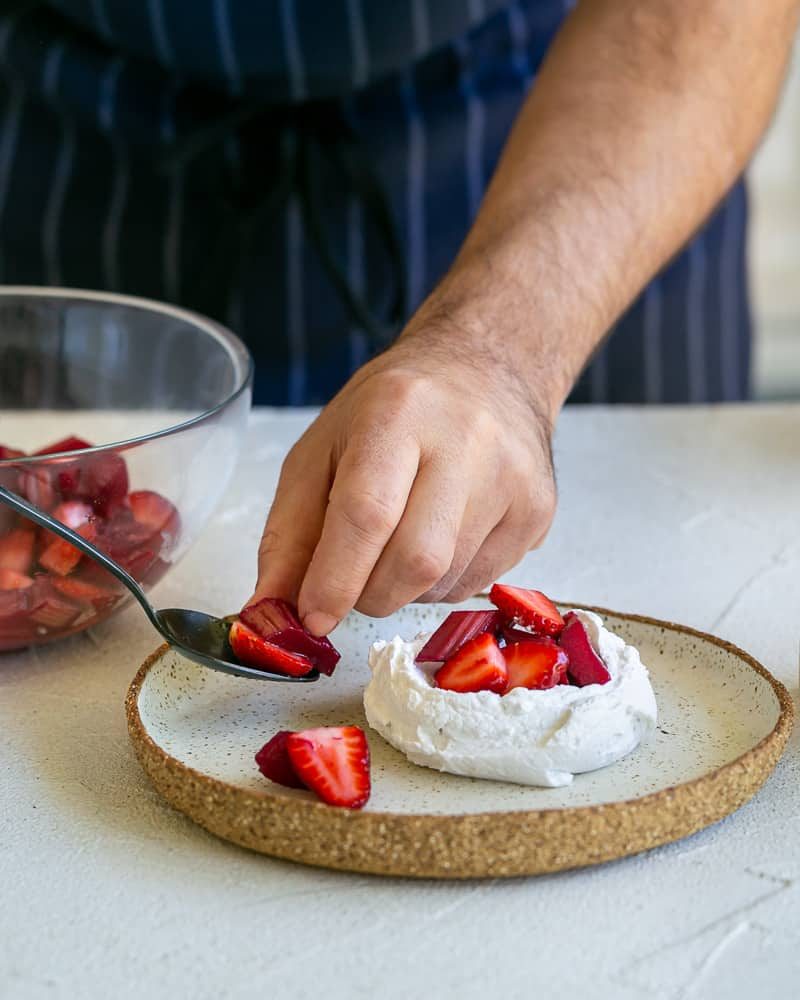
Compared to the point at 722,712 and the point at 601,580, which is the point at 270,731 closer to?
the point at 722,712

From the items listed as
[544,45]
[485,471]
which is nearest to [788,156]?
[544,45]

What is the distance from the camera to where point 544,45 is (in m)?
1.79

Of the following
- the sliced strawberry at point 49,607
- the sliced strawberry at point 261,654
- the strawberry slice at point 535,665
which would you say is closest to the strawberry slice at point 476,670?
the strawberry slice at point 535,665

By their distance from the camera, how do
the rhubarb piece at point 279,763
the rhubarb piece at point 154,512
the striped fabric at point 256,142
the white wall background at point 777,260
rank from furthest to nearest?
the white wall background at point 777,260, the striped fabric at point 256,142, the rhubarb piece at point 154,512, the rhubarb piece at point 279,763

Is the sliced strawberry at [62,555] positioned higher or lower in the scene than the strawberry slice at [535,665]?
higher

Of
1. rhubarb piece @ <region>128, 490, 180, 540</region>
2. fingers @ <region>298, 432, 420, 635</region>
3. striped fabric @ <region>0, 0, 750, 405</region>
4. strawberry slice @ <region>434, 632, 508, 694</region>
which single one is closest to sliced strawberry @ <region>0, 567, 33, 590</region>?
rhubarb piece @ <region>128, 490, 180, 540</region>

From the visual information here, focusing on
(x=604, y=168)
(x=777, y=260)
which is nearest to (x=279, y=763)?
(x=604, y=168)

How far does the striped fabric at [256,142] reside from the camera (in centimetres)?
159

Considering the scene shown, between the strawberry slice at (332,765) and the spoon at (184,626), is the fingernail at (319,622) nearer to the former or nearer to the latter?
the spoon at (184,626)

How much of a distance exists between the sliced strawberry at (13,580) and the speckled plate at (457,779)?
0.12 meters

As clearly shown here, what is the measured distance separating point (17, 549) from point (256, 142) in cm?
88

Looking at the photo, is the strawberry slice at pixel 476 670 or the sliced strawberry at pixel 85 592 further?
the sliced strawberry at pixel 85 592

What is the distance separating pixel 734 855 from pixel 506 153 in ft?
2.81

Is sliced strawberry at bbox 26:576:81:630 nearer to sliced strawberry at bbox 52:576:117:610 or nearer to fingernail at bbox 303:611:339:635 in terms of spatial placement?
sliced strawberry at bbox 52:576:117:610
